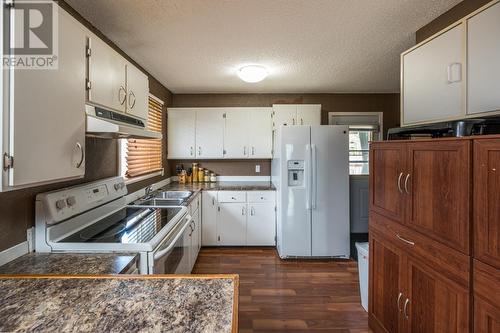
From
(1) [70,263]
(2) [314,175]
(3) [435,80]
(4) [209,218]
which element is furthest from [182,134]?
(3) [435,80]

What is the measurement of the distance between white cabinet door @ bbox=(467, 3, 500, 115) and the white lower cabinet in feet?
8.59

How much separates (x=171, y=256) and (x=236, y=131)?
2.53 meters

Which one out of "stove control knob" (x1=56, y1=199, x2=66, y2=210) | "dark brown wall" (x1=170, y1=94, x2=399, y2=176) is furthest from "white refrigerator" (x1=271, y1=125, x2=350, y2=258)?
"stove control knob" (x1=56, y1=199, x2=66, y2=210)

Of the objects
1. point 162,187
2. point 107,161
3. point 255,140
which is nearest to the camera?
point 107,161

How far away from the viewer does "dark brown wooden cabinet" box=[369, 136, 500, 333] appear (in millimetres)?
1159

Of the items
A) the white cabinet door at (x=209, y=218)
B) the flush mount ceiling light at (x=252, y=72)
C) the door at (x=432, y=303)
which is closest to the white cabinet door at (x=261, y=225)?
the white cabinet door at (x=209, y=218)

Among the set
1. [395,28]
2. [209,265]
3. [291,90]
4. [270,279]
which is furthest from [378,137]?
[209,265]

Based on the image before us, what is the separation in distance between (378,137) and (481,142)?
11.3 feet

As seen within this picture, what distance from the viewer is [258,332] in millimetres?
2104

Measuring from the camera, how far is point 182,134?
4.15 metres

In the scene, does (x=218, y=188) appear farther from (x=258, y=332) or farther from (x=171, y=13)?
(x=171, y=13)

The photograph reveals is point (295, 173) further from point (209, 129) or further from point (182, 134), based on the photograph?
point (182, 134)

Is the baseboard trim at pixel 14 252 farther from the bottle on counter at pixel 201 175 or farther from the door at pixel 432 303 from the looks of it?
the bottle on counter at pixel 201 175

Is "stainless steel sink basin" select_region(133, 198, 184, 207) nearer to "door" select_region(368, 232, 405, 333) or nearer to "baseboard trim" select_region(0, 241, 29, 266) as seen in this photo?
"baseboard trim" select_region(0, 241, 29, 266)
